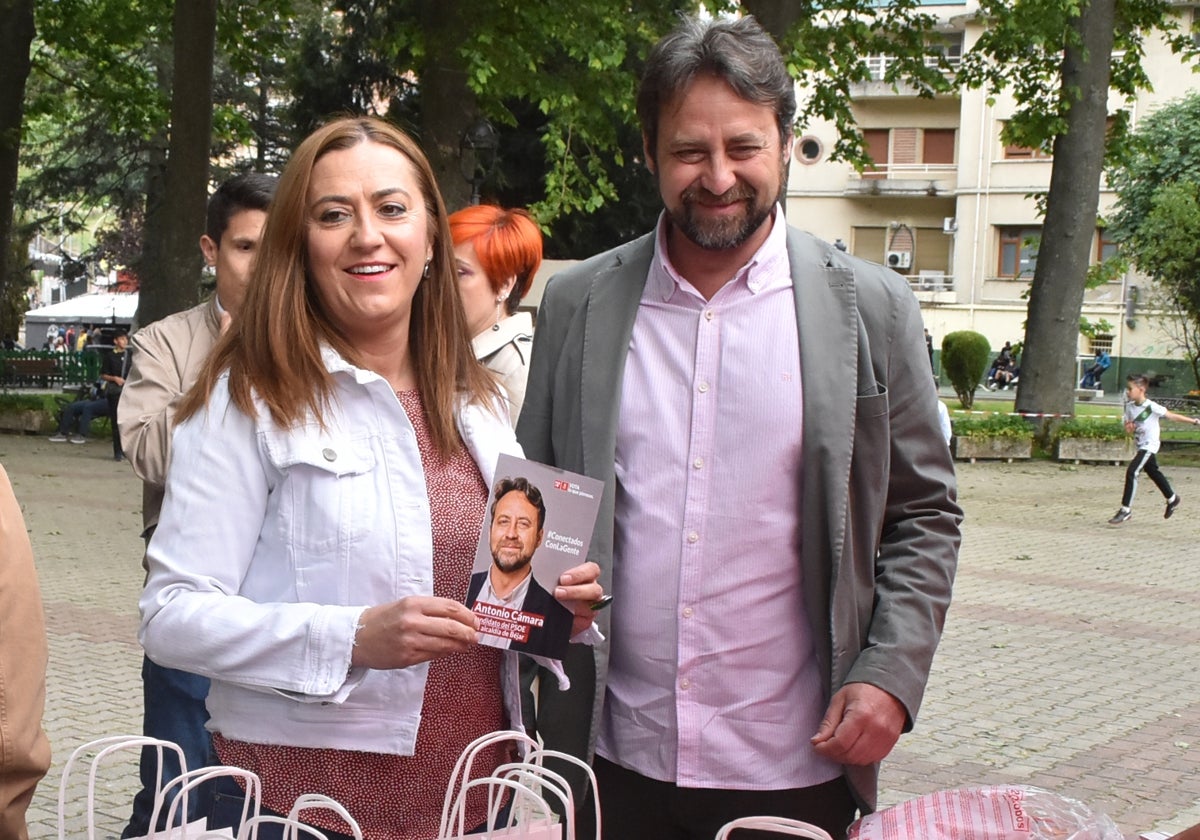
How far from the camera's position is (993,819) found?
1.77 m

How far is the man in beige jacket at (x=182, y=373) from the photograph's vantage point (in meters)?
4.07

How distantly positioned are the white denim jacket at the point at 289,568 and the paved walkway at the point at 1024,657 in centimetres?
384

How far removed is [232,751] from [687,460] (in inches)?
37.3

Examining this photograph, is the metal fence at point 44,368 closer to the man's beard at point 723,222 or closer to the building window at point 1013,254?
the building window at point 1013,254

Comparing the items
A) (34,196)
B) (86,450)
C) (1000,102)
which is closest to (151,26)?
(86,450)

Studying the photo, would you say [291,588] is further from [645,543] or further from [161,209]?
[161,209]

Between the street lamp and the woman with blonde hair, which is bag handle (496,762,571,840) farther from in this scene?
the street lamp

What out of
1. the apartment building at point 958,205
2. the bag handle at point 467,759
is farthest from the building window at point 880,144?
the bag handle at point 467,759

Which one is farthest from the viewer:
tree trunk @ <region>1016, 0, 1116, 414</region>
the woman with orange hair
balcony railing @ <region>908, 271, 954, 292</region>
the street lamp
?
balcony railing @ <region>908, 271, 954, 292</region>

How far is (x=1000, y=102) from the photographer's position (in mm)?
53844

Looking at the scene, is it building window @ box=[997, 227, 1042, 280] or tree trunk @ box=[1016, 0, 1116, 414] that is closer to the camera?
tree trunk @ box=[1016, 0, 1116, 414]

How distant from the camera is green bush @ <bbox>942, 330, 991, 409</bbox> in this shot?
33.5 m

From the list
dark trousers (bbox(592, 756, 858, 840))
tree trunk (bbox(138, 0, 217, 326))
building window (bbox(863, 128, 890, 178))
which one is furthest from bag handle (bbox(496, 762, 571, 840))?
building window (bbox(863, 128, 890, 178))

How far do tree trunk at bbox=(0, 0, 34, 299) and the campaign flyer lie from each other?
63.1 feet
